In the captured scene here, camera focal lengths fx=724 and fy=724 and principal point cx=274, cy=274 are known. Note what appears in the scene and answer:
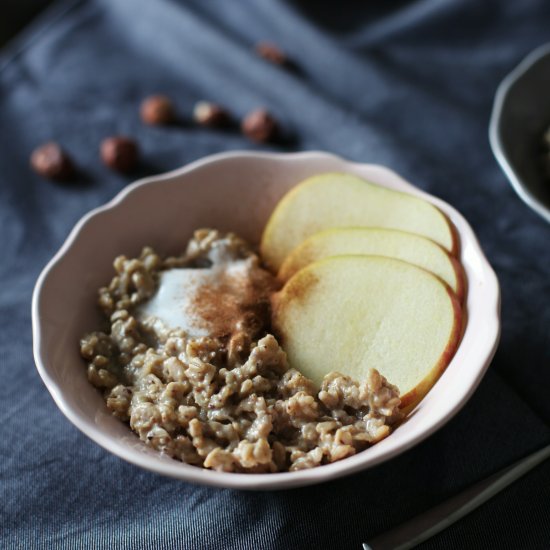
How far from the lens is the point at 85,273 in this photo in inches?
74.5

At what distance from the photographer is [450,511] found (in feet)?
5.11

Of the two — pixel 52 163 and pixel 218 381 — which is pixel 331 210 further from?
pixel 52 163

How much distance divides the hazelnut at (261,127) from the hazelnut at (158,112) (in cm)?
32

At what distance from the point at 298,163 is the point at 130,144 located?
2.78ft

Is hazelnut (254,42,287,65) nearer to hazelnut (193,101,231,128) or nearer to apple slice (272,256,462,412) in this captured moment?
hazelnut (193,101,231,128)

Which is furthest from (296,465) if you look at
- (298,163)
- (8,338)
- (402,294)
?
(8,338)

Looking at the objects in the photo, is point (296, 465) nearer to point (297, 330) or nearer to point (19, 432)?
point (297, 330)

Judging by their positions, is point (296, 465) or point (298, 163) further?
point (298, 163)

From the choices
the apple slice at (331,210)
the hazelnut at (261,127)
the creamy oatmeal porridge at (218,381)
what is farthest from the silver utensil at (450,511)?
the hazelnut at (261,127)

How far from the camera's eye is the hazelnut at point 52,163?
2615 millimetres

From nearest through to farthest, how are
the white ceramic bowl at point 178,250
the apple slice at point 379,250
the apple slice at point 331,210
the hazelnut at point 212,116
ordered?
the white ceramic bowl at point 178,250, the apple slice at point 379,250, the apple slice at point 331,210, the hazelnut at point 212,116

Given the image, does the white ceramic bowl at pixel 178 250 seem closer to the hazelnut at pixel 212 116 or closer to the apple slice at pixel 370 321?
the apple slice at pixel 370 321

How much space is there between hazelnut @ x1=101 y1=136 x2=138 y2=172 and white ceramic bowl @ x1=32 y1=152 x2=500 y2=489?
24.7 inches

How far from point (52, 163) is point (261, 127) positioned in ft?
2.54
